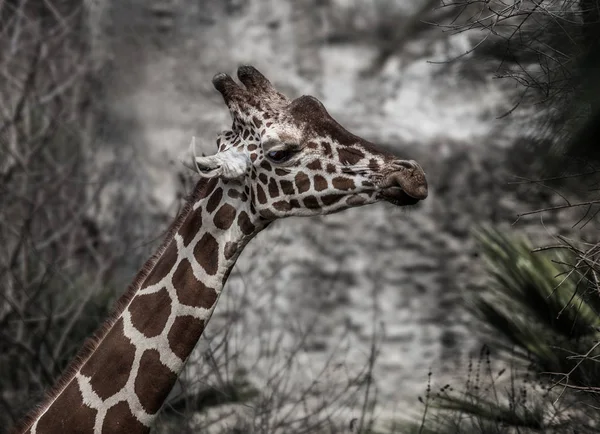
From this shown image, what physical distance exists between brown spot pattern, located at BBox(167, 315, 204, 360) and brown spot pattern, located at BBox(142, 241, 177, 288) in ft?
0.57

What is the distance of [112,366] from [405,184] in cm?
112

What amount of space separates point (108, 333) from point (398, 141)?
5113 mm

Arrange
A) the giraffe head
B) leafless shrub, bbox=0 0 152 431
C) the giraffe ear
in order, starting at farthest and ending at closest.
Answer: leafless shrub, bbox=0 0 152 431
the giraffe head
the giraffe ear

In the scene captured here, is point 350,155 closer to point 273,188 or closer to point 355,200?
point 355,200

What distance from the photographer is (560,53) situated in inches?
141

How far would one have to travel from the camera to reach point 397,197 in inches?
122

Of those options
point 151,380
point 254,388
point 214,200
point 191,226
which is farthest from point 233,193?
point 254,388

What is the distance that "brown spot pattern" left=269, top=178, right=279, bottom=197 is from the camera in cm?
320

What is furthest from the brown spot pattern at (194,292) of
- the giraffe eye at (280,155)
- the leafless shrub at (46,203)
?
the leafless shrub at (46,203)

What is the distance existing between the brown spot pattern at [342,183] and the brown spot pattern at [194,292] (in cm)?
53

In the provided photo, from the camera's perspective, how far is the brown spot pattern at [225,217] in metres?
3.24

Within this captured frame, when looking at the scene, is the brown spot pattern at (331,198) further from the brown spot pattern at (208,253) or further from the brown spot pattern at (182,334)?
the brown spot pattern at (182,334)

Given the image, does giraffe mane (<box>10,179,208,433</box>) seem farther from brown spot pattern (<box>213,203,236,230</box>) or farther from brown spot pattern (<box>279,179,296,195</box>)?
brown spot pattern (<box>279,179,296,195</box>)

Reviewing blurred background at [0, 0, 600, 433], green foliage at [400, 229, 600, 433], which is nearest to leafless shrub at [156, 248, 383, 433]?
blurred background at [0, 0, 600, 433]
